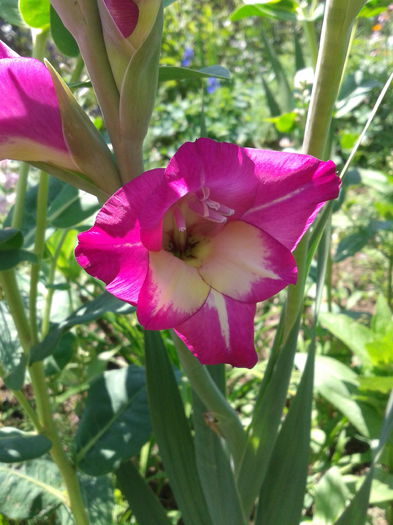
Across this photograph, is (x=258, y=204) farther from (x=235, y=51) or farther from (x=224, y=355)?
(x=235, y=51)

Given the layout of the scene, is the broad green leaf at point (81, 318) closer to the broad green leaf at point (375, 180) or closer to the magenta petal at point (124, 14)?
the magenta petal at point (124, 14)

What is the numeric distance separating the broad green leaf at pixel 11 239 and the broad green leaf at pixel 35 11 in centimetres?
28

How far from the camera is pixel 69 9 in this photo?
447 mm

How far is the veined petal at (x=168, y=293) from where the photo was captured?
1.41 ft

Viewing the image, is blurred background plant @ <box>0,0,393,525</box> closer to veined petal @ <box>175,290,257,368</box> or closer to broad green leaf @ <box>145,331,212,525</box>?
broad green leaf @ <box>145,331,212,525</box>

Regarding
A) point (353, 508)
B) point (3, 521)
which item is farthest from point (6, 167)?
point (353, 508)

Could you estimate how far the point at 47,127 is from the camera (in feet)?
1.45

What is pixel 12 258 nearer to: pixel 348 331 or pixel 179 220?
pixel 179 220

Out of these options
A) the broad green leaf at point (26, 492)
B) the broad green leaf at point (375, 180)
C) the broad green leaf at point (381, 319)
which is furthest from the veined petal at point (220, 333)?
the broad green leaf at point (375, 180)

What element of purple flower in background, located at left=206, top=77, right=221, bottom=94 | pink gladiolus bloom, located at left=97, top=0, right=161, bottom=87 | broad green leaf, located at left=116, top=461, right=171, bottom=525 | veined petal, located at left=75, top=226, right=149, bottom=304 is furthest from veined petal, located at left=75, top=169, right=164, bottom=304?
purple flower in background, located at left=206, top=77, right=221, bottom=94

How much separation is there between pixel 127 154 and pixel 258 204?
0.12m

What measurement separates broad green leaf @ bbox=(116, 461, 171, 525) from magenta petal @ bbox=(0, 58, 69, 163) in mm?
638

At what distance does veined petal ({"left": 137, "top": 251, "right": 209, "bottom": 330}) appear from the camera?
1.41 ft

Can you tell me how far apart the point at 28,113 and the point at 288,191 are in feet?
0.69
